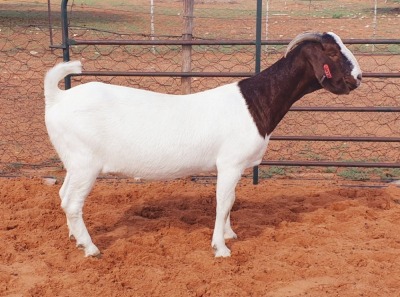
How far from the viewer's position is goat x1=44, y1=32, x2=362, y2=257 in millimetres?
4660

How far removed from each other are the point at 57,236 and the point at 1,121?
4695mm

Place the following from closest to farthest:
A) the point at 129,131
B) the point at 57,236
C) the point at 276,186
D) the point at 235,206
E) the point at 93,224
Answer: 1. the point at 129,131
2. the point at 57,236
3. the point at 93,224
4. the point at 235,206
5. the point at 276,186

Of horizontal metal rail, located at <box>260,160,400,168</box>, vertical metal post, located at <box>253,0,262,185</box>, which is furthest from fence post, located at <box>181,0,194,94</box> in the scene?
horizontal metal rail, located at <box>260,160,400,168</box>

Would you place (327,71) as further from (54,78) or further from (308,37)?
(54,78)

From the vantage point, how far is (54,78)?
4.77 meters

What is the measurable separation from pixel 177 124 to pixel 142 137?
0.31m

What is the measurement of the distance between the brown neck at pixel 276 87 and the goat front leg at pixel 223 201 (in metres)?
0.44

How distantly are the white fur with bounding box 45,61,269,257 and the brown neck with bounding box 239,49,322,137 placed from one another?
0.10m

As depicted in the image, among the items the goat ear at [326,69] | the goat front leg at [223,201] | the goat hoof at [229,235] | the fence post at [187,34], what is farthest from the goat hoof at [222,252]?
the fence post at [187,34]

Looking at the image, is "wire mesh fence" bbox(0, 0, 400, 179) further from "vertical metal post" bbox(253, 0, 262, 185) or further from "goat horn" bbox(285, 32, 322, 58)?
"goat horn" bbox(285, 32, 322, 58)

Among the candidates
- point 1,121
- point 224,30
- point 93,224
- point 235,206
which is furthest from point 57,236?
point 224,30

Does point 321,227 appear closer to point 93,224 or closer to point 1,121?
point 93,224

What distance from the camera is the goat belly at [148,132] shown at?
15.2 feet

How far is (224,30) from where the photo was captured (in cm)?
2236
